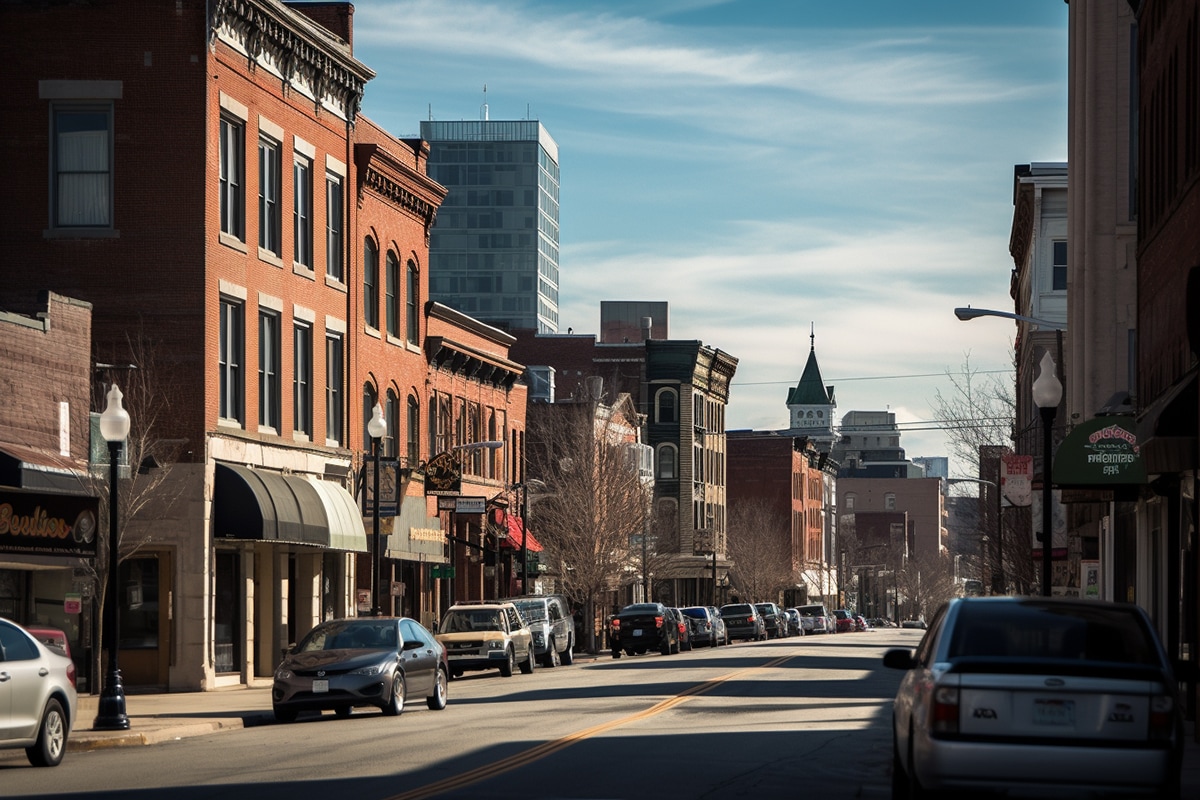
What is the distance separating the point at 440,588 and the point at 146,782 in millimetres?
40596

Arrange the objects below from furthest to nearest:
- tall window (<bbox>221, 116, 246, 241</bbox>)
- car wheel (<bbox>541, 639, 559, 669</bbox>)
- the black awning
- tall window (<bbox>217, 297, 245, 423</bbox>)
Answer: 1. car wheel (<bbox>541, 639, 559, 669</bbox>)
2. tall window (<bbox>221, 116, 246, 241</bbox>)
3. tall window (<bbox>217, 297, 245, 423</bbox>)
4. the black awning

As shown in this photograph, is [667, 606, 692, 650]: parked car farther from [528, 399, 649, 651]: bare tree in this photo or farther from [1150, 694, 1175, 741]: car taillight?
[1150, 694, 1175, 741]: car taillight

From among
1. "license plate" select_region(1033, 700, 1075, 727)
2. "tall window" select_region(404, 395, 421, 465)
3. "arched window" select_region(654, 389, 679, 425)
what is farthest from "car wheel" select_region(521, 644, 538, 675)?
"arched window" select_region(654, 389, 679, 425)

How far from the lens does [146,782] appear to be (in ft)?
58.5

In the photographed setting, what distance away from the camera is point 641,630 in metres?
60.9

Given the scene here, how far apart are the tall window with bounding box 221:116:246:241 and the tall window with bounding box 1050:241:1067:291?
130 feet

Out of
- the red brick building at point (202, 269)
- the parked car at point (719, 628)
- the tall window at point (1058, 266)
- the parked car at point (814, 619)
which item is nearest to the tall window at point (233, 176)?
the red brick building at point (202, 269)

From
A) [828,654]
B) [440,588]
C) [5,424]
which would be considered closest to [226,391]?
[5,424]

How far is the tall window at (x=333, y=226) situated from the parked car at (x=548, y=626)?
365 inches

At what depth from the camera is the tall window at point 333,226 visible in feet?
149

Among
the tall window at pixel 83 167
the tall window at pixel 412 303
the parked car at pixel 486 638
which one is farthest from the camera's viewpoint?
the tall window at pixel 412 303

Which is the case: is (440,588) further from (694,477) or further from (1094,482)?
(694,477)

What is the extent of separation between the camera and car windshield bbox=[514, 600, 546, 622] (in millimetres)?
48438

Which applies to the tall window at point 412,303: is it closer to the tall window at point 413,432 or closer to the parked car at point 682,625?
the tall window at point 413,432
